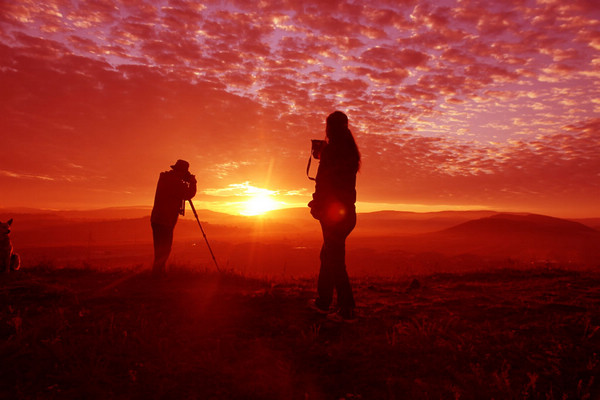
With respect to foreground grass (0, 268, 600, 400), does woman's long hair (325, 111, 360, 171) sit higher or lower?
higher

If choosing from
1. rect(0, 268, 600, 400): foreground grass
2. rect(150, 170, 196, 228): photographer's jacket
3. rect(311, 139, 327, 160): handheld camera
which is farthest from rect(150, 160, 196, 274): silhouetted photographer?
rect(311, 139, 327, 160): handheld camera

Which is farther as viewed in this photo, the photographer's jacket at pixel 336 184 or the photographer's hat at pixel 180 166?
the photographer's hat at pixel 180 166

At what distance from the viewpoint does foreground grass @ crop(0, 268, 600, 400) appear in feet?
10.1

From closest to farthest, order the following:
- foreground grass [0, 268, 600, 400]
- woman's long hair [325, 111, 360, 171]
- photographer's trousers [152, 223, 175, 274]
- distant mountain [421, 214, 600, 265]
→ foreground grass [0, 268, 600, 400]
woman's long hair [325, 111, 360, 171]
photographer's trousers [152, 223, 175, 274]
distant mountain [421, 214, 600, 265]

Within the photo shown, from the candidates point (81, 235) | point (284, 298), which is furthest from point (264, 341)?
point (81, 235)

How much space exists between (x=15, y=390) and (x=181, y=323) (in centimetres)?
196

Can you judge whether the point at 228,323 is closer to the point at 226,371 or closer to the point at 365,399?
the point at 226,371

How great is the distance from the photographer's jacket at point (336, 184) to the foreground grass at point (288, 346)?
164 centimetres

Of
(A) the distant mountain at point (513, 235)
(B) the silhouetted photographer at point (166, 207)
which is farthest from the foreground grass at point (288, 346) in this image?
(A) the distant mountain at point (513, 235)

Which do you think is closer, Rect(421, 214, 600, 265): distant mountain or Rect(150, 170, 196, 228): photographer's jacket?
Rect(150, 170, 196, 228): photographer's jacket

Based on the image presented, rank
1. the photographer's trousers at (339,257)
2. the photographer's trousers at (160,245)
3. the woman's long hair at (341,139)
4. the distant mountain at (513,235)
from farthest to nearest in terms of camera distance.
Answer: the distant mountain at (513,235), the photographer's trousers at (160,245), the woman's long hair at (341,139), the photographer's trousers at (339,257)

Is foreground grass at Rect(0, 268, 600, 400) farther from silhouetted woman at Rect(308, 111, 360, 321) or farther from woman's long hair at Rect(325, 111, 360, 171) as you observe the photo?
woman's long hair at Rect(325, 111, 360, 171)

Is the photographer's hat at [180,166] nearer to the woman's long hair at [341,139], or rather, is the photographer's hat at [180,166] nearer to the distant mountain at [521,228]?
the woman's long hair at [341,139]

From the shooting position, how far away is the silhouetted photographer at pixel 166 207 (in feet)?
26.3
